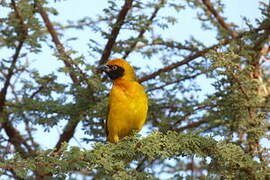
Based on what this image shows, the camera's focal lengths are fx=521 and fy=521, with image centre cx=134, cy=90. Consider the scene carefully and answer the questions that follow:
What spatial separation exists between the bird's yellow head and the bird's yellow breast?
0.34m

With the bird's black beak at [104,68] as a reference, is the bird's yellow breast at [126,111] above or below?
below

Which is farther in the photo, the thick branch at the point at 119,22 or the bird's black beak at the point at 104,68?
the bird's black beak at the point at 104,68

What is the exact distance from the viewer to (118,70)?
5449 mm

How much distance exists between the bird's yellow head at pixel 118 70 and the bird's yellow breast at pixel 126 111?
34 centimetres

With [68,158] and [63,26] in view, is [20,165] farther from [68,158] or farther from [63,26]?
[63,26]

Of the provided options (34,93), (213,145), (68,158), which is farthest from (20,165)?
(34,93)

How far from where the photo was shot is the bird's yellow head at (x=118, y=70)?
5.41 metres

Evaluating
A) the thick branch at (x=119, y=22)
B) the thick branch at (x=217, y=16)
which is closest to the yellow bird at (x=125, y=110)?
the thick branch at (x=119, y=22)

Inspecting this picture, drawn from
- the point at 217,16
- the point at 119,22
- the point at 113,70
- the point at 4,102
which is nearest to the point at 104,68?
the point at 113,70

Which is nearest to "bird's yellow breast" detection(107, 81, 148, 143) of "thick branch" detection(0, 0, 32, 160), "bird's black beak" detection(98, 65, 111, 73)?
→ "bird's black beak" detection(98, 65, 111, 73)

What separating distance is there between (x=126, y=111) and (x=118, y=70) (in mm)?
623

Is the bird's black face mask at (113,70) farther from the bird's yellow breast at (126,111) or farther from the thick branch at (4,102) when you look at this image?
the thick branch at (4,102)

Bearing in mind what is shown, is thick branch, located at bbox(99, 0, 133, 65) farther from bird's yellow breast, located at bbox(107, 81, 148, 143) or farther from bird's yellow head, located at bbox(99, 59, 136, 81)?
bird's yellow breast, located at bbox(107, 81, 148, 143)

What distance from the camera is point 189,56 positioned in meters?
5.49
